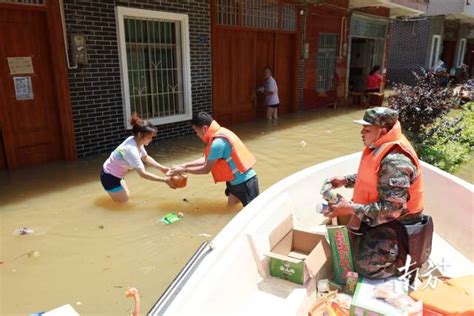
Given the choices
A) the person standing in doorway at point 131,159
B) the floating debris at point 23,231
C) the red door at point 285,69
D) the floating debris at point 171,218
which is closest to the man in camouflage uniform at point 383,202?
the floating debris at point 171,218

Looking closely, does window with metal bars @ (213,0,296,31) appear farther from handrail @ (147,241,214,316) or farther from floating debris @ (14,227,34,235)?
handrail @ (147,241,214,316)

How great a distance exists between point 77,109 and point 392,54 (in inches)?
800

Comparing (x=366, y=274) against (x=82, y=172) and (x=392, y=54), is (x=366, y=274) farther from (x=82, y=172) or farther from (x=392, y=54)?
(x=392, y=54)

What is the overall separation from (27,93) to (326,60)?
10243 mm

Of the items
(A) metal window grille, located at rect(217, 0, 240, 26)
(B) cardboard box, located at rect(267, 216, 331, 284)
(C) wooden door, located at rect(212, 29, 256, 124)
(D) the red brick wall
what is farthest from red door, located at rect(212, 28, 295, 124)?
(B) cardboard box, located at rect(267, 216, 331, 284)

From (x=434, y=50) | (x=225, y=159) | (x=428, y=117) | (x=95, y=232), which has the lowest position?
(x=95, y=232)

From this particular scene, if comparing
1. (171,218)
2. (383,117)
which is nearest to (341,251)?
(383,117)

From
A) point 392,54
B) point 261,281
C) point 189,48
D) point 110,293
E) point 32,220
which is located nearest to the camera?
point 261,281

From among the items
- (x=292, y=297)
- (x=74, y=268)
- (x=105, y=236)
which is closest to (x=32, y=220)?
(x=105, y=236)

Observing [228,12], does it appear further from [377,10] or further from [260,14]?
[377,10]

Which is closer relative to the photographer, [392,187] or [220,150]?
[392,187]

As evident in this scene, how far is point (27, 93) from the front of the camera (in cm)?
618

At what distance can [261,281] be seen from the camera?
9.78 feet

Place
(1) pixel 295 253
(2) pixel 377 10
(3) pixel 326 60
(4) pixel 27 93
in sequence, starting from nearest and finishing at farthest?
(1) pixel 295 253 < (4) pixel 27 93 < (3) pixel 326 60 < (2) pixel 377 10
